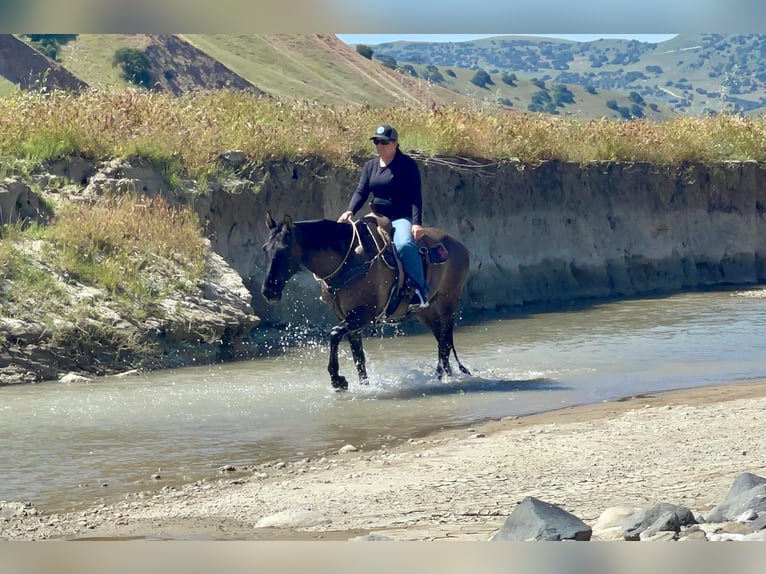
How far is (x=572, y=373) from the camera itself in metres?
14.9

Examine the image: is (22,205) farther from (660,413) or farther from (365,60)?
(365,60)

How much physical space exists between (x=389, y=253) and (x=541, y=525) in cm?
829

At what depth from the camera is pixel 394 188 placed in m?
13.3

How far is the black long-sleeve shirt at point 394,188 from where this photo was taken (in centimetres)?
1315

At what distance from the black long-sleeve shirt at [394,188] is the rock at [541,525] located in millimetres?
7818

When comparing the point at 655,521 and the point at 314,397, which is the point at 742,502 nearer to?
the point at 655,521

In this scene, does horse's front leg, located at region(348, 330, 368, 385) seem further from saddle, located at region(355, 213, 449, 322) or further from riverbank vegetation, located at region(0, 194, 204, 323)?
riverbank vegetation, located at region(0, 194, 204, 323)

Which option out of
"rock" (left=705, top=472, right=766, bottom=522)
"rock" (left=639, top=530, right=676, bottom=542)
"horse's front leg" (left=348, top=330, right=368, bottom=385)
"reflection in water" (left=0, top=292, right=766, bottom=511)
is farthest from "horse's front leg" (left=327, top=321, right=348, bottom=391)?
"rock" (left=639, top=530, right=676, bottom=542)

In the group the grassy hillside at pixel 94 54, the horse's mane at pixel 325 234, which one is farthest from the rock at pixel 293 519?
the grassy hillside at pixel 94 54

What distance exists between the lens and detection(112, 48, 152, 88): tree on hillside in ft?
276

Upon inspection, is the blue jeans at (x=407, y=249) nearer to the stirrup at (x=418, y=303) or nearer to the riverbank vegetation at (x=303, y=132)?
the stirrup at (x=418, y=303)

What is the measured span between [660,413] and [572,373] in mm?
3666

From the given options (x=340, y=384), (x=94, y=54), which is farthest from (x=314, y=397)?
(x=94, y=54)

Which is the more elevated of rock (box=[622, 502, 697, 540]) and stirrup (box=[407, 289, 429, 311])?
stirrup (box=[407, 289, 429, 311])
